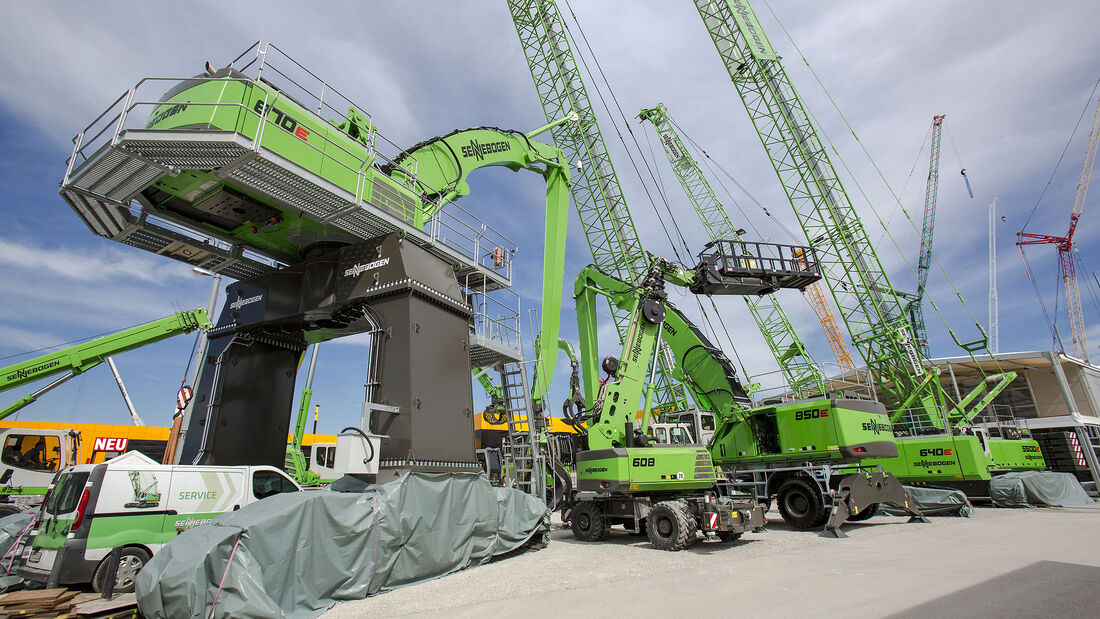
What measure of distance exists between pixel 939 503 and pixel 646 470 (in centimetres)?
1038

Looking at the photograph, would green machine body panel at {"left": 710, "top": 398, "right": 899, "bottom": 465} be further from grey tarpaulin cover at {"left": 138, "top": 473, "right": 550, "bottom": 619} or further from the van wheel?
the van wheel

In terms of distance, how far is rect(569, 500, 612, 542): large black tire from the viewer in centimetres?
1216

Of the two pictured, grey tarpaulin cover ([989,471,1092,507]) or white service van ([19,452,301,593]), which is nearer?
white service van ([19,452,301,593])

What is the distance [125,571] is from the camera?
6.95 meters

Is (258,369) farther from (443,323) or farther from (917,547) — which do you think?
(917,547)

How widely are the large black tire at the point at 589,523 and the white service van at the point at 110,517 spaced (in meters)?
7.74

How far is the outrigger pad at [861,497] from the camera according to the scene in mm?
11586

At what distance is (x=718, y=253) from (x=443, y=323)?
8.78 meters

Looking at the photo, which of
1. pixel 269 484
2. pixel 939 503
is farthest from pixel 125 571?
pixel 939 503

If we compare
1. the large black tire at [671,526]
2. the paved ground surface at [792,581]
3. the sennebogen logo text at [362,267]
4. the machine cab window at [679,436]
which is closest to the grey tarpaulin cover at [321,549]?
the paved ground surface at [792,581]

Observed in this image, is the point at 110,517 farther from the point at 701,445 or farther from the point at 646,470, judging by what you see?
the point at 701,445

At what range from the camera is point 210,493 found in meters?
8.24

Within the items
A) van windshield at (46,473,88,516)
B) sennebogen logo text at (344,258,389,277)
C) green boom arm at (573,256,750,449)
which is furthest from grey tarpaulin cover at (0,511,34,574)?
green boom arm at (573,256,750,449)

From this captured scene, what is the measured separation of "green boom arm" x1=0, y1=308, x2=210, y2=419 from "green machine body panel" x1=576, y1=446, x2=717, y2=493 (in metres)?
12.8
